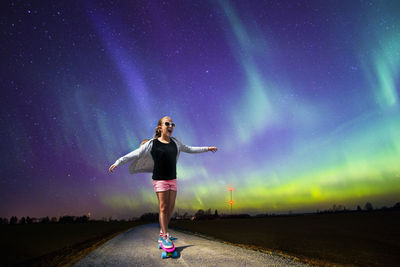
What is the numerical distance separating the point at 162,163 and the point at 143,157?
1.97 feet

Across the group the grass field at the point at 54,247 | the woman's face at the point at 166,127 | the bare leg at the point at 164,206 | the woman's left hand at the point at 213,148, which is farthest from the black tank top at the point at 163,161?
the grass field at the point at 54,247

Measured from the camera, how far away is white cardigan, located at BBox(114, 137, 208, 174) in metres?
6.23

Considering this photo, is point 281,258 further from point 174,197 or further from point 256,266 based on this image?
point 174,197

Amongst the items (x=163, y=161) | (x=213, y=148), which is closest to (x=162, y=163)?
(x=163, y=161)

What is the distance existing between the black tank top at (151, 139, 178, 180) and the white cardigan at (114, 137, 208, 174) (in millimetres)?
152

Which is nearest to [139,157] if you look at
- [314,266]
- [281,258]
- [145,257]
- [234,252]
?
[145,257]

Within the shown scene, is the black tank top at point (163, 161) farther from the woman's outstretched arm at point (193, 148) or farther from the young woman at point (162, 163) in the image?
the woman's outstretched arm at point (193, 148)

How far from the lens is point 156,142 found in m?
6.44

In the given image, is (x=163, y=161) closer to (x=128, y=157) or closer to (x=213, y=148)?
(x=128, y=157)

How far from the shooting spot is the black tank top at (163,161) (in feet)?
20.2

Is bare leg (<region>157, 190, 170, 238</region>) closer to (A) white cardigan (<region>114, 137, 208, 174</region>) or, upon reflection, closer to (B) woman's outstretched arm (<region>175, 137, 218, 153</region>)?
(A) white cardigan (<region>114, 137, 208, 174</region>)

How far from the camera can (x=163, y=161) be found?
20.2 ft

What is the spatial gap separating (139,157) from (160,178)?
0.79 metres

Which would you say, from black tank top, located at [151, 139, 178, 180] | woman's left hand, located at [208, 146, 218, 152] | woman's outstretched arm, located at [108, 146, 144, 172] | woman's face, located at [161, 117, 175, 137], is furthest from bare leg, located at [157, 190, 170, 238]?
woman's left hand, located at [208, 146, 218, 152]
